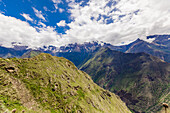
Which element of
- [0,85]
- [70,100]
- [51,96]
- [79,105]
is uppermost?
[0,85]

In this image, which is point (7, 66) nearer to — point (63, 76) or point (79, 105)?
point (63, 76)

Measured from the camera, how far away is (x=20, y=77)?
4547 inches

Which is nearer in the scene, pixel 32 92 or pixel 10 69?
pixel 32 92

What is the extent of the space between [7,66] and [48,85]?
5304 centimetres

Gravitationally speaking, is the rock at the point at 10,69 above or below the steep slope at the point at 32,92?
above

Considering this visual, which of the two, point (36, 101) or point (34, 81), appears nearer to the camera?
point (36, 101)

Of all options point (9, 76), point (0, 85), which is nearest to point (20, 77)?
point (9, 76)

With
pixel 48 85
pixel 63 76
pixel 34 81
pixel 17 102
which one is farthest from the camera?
pixel 63 76

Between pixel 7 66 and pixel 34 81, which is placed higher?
pixel 7 66

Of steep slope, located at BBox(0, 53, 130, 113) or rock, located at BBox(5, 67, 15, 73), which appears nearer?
steep slope, located at BBox(0, 53, 130, 113)

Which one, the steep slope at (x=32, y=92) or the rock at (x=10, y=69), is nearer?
the steep slope at (x=32, y=92)

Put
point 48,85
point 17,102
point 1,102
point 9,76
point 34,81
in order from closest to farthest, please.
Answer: point 1,102 < point 17,102 < point 9,76 < point 34,81 < point 48,85

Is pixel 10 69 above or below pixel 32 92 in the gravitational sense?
above

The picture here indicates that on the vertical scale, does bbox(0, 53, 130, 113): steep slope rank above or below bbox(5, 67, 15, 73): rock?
below
